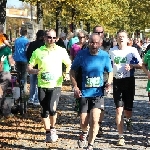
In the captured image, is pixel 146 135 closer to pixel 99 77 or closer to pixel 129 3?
pixel 99 77

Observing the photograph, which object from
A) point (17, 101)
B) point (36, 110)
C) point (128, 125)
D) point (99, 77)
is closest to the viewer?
point (99, 77)

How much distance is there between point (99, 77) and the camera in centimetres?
705

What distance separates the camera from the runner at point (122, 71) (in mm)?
7871

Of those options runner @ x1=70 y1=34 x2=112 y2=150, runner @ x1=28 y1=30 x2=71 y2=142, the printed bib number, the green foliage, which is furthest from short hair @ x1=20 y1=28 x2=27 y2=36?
the green foliage

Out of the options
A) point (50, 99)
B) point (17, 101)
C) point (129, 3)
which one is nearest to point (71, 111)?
point (17, 101)

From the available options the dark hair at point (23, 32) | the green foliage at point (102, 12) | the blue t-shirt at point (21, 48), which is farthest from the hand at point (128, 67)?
the green foliage at point (102, 12)

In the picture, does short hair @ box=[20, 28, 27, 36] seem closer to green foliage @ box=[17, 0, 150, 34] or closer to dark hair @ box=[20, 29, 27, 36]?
dark hair @ box=[20, 29, 27, 36]

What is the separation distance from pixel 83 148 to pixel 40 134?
51.4 inches

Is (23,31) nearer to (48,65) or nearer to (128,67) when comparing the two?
(48,65)

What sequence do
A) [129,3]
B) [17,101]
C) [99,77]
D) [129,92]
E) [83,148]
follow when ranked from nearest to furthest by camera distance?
1. [99,77]
2. [83,148]
3. [129,92]
4. [17,101]
5. [129,3]

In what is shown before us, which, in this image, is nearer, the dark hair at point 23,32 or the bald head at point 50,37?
the bald head at point 50,37

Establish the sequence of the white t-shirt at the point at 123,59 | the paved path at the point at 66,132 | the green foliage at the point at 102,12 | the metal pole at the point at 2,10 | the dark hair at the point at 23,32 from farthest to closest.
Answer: the green foliage at the point at 102,12 < the metal pole at the point at 2,10 < the dark hair at the point at 23,32 < the white t-shirt at the point at 123,59 < the paved path at the point at 66,132

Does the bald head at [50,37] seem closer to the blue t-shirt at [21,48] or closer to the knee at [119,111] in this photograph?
the knee at [119,111]

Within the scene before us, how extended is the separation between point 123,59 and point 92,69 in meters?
1.17
